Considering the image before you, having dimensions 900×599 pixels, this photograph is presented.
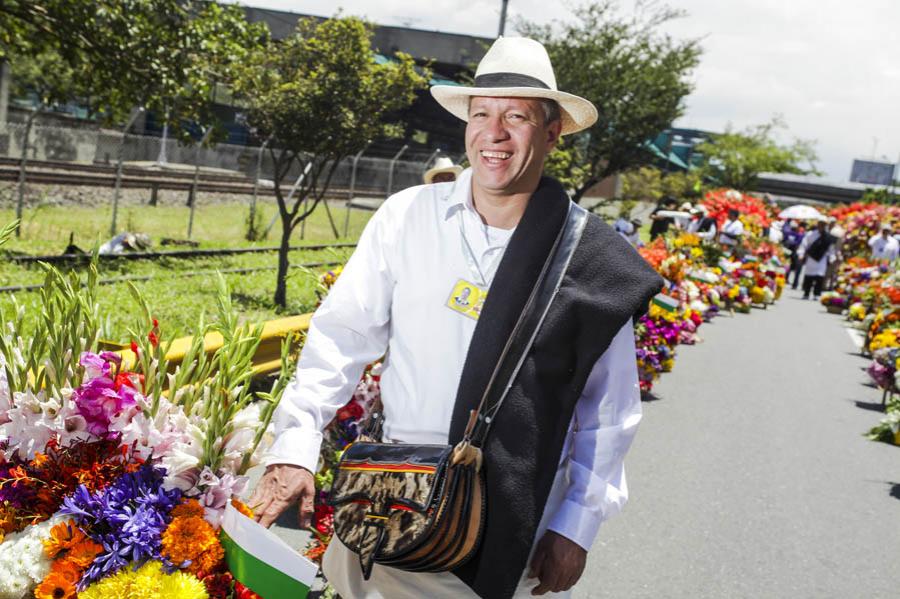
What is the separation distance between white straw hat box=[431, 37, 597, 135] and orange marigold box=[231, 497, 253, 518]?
4.14 feet

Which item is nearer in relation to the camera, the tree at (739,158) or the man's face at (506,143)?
the man's face at (506,143)

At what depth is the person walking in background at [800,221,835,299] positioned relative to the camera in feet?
82.4

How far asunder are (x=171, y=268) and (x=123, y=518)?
13538mm

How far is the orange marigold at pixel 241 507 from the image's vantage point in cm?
253

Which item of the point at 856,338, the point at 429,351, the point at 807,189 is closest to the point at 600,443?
the point at 429,351

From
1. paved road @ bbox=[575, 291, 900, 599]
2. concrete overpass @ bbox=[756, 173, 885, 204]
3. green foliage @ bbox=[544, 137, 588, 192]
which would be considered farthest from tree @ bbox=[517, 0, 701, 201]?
concrete overpass @ bbox=[756, 173, 885, 204]

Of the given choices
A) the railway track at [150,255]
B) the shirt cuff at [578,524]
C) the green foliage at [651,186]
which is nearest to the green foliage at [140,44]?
the railway track at [150,255]

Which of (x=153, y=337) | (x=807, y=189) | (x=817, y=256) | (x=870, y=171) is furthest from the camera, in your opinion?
(x=870, y=171)

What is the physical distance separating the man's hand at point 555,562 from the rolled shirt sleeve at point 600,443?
0.9 inches

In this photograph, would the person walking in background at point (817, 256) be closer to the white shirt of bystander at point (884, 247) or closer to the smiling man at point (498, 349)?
the white shirt of bystander at point (884, 247)

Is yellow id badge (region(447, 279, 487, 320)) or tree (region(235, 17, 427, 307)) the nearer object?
yellow id badge (region(447, 279, 487, 320))

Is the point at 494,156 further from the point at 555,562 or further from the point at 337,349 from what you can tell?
the point at 555,562

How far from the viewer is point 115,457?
8.87ft

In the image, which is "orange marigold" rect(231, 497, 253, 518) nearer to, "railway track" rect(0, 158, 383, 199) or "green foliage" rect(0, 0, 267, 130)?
"green foliage" rect(0, 0, 267, 130)
